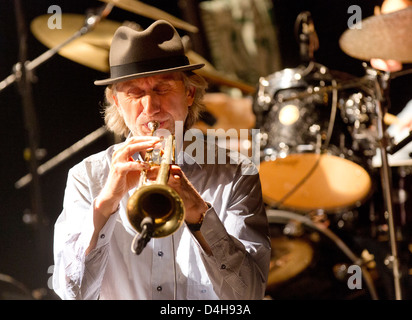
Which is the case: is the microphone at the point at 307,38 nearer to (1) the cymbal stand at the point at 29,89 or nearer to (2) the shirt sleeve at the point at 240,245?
(1) the cymbal stand at the point at 29,89

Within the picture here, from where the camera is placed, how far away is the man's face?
182 cm

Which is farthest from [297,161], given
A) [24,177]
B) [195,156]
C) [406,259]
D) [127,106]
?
[24,177]

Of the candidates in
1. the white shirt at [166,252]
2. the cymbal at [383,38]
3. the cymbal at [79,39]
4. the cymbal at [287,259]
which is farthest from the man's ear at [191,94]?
the cymbal at [287,259]

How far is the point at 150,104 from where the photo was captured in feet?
5.97

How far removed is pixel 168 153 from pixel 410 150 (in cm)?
160

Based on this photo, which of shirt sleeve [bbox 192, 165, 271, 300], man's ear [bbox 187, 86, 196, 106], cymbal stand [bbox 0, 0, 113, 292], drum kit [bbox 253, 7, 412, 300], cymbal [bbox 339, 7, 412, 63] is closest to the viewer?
shirt sleeve [bbox 192, 165, 271, 300]

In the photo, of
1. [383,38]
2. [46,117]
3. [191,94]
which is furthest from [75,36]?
[383,38]

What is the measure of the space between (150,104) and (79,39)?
54.6 inches

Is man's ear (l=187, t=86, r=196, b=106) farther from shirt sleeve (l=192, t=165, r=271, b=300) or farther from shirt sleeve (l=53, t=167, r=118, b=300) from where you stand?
shirt sleeve (l=53, t=167, r=118, b=300)

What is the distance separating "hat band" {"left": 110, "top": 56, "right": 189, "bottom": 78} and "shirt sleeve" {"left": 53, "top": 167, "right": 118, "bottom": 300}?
43 cm

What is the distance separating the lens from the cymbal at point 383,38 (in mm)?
2303

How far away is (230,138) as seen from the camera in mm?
3633

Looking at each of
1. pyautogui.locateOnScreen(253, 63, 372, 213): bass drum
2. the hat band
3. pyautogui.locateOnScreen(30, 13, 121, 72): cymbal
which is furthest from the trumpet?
pyautogui.locateOnScreen(30, 13, 121, 72): cymbal

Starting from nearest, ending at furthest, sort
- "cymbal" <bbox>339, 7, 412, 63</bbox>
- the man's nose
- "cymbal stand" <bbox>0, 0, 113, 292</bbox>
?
the man's nose
"cymbal" <bbox>339, 7, 412, 63</bbox>
"cymbal stand" <bbox>0, 0, 113, 292</bbox>
